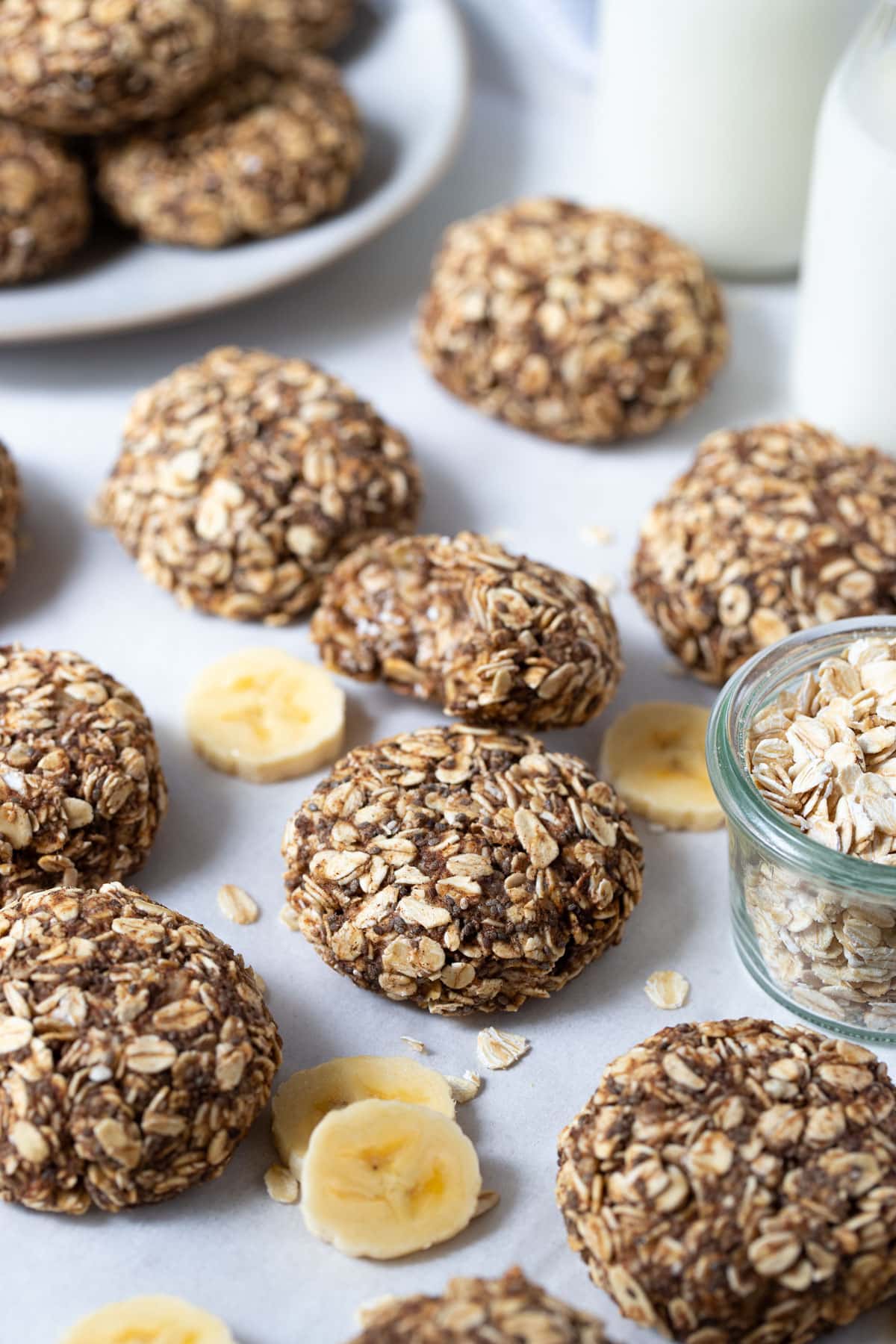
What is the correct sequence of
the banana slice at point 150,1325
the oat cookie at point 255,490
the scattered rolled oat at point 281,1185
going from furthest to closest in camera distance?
1. the oat cookie at point 255,490
2. the scattered rolled oat at point 281,1185
3. the banana slice at point 150,1325

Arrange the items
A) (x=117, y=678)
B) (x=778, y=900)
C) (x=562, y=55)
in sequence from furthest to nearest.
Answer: (x=562, y=55)
(x=117, y=678)
(x=778, y=900)

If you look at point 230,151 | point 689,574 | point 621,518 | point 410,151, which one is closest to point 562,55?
point 410,151

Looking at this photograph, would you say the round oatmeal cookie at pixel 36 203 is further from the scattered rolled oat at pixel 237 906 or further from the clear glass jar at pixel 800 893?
the clear glass jar at pixel 800 893

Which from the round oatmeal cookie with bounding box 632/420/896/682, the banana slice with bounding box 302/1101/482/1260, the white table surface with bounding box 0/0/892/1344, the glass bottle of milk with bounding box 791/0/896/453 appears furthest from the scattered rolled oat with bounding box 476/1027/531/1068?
the glass bottle of milk with bounding box 791/0/896/453

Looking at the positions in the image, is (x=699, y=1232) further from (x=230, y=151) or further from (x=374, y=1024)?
(x=230, y=151)

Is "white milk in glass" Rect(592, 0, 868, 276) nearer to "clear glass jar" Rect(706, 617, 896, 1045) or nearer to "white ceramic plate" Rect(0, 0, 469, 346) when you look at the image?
"white ceramic plate" Rect(0, 0, 469, 346)

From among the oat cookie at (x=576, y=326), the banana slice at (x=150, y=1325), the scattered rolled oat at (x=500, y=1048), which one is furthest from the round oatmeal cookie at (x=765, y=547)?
the banana slice at (x=150, y=1325)

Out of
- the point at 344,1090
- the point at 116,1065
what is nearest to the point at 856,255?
the point at 344,1090
